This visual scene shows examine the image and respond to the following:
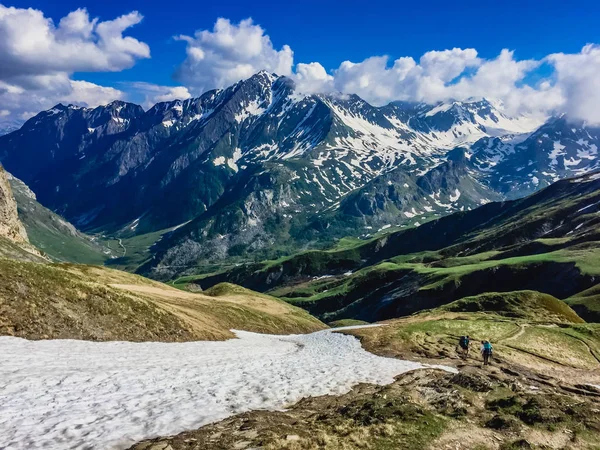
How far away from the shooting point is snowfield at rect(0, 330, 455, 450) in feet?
55.4

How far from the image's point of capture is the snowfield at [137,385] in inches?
664

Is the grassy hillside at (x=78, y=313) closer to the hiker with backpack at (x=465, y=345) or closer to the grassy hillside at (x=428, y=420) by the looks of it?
the grassy hillside at (x=428, y=420)

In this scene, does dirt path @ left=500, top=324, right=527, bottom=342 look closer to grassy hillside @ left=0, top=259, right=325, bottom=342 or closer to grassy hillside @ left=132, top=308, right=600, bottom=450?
grassy hillside @ left=132, top=308, right=600, bottom=450

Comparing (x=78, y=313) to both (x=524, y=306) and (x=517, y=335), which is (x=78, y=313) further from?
(x=524, y=306)

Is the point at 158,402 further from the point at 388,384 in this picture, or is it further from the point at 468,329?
the point at 468,329

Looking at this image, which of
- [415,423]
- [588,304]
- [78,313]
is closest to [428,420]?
[415,423]

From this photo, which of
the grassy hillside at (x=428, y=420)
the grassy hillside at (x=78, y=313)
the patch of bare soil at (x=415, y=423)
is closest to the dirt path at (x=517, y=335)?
the grassy hillside at (x=428, y=420)

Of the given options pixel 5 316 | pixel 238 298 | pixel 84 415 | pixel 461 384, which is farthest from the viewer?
pixel 238 298

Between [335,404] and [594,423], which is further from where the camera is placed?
[335,404]

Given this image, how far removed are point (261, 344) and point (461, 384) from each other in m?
30.9

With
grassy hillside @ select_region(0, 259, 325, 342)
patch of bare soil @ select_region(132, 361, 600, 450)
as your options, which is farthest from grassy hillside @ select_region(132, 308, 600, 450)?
grassy hillside @ select_region(0, 259, 325, 342)

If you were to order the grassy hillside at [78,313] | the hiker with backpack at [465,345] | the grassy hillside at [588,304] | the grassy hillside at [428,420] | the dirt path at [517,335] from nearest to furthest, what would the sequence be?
the grassy hillside at [428,420]
the grassy hillside at [78,313]
the hiker with backpack at [465,345]
the dirt path at [517,335]
the grassy hillside at [588,304]

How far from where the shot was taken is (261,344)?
177 ft

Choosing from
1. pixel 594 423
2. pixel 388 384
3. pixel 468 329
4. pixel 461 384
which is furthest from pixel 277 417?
pixel 468 329
